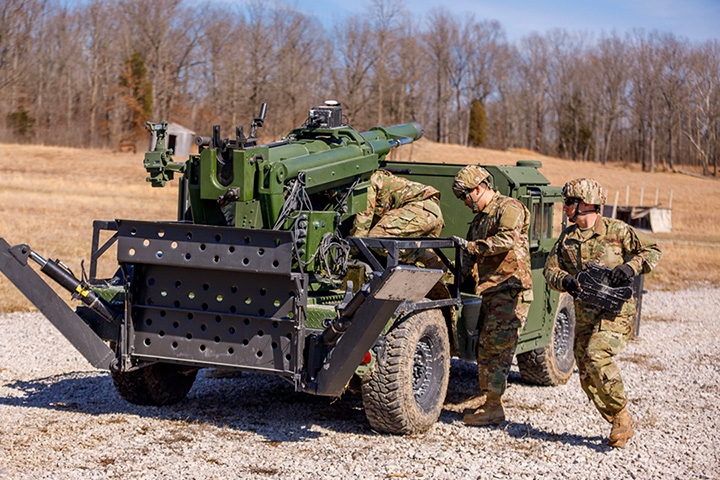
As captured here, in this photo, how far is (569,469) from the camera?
5691 millimetres

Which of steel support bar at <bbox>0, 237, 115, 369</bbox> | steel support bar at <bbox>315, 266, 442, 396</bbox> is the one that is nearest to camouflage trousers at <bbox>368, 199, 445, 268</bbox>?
steel support bar at <bbox>315, 266, 442, 396</bbox>

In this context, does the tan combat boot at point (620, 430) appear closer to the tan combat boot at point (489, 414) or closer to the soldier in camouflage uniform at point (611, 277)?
the soldier in camouflage uniform at point (611, 277)

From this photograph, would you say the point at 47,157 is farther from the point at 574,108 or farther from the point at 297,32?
the point at 574,108

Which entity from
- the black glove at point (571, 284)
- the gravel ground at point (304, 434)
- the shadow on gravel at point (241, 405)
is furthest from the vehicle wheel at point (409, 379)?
the black glove at point (571, 284)

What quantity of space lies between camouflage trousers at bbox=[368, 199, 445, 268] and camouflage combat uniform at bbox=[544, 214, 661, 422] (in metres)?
1.00

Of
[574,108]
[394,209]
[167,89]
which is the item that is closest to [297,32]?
[167,89]

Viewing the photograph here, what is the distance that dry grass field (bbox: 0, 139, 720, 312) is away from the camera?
18.6 m

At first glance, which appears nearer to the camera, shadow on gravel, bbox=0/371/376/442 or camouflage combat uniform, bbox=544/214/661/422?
camouflage combat uniform, bbox=544/214/661/422

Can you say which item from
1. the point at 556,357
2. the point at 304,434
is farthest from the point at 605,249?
the point at 556,357

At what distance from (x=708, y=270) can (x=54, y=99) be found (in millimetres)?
63349

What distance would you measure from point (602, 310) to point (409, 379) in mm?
1438

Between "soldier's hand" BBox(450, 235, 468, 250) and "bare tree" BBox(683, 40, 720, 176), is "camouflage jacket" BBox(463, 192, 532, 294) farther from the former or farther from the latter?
"bare tree" BBox(683, 40, 720, 176)

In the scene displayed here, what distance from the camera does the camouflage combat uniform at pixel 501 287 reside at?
6785 millimetres

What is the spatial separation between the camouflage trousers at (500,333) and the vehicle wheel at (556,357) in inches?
59.2
